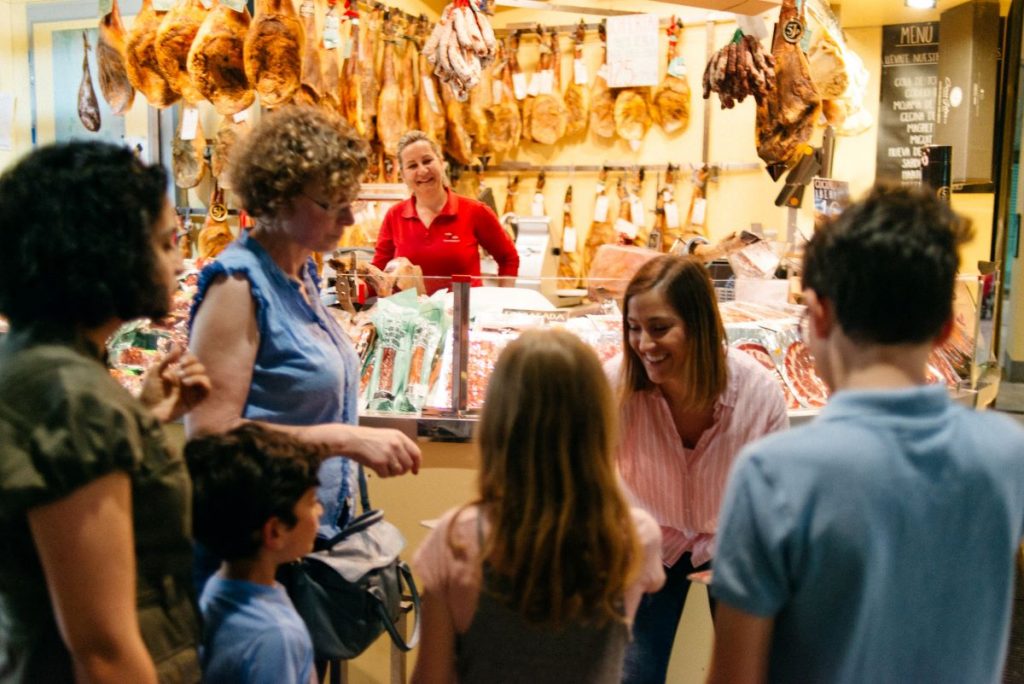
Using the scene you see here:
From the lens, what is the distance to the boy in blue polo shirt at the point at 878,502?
4.10ft

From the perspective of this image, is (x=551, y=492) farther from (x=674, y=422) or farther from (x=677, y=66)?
(x=677, y=66)

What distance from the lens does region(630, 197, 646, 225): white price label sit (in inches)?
298

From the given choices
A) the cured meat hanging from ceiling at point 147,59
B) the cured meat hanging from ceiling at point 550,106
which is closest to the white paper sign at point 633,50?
the cured meat hanging from ceiling at point 550,106

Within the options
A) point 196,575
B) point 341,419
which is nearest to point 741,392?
point 341,419

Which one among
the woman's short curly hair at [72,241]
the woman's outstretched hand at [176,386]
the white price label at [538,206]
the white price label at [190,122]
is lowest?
the woman's outstretched hand at [176,386]

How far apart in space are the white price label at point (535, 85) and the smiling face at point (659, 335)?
18.2 feet

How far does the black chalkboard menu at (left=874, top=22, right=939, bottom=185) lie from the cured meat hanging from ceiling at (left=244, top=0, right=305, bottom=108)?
4.92 meters

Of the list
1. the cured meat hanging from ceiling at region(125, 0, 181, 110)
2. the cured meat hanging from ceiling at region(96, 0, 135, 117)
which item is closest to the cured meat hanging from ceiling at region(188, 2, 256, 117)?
the cured meat hanging from ceiling at region(125, 0, 181, 110)

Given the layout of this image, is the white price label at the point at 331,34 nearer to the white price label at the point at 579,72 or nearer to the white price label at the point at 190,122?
the white price label at the point at 190,122

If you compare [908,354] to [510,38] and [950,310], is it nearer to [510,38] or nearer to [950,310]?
[950,310]

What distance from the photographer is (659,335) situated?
2352mm

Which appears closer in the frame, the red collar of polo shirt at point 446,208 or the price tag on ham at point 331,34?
the price tag on ham at point 331,34

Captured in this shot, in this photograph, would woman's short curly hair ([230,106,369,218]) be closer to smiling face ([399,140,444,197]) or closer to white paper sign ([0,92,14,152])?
smiling face ([399,140,444,197])

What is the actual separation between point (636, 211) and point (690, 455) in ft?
17.6
